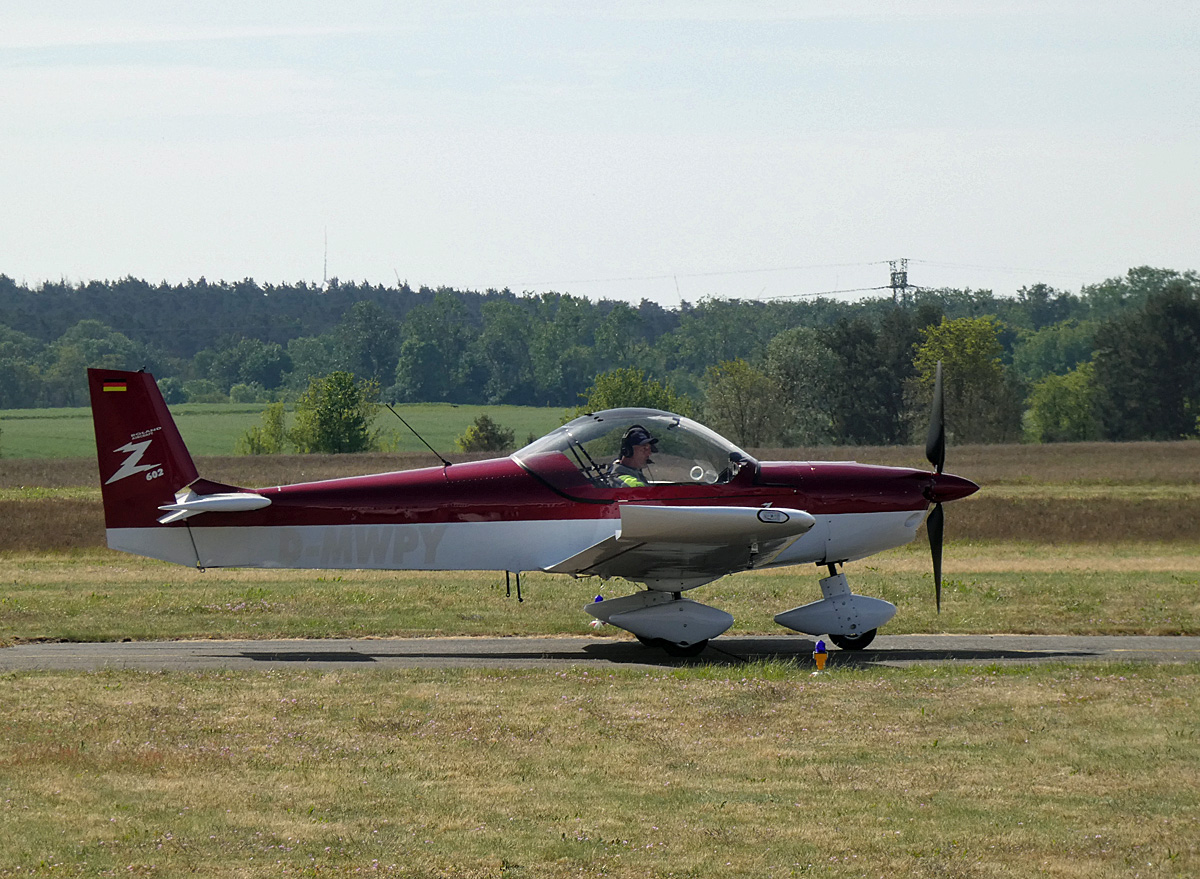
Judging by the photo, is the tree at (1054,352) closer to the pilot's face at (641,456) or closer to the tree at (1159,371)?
the tree at (1159,371)

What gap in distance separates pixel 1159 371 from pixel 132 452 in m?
77.8

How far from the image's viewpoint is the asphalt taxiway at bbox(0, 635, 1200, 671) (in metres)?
13.3

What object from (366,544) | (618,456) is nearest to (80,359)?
(366,544)

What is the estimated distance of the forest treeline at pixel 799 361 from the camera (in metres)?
81.5

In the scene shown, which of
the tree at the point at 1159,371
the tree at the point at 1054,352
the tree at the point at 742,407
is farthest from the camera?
the tree at the point at 1054,352

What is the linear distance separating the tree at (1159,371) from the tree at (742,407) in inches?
846

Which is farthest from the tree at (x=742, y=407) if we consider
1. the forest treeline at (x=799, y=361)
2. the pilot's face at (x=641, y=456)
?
the pilot's face at (x=641, y=456)

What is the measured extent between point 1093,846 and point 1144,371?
80.1 m

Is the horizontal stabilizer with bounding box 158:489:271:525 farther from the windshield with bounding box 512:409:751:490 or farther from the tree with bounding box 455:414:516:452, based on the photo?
the tree with bounding box 455:414:516:452

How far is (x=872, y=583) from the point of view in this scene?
19781 millimetres

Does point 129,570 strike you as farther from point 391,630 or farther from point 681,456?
point 681,456

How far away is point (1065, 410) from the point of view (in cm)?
9300

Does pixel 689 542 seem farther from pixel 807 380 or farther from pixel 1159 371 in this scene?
pixel 807 380

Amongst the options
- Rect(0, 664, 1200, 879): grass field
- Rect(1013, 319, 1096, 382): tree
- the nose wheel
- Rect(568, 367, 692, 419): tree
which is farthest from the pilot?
Rect(1013, 319, 1096, 382): tree
